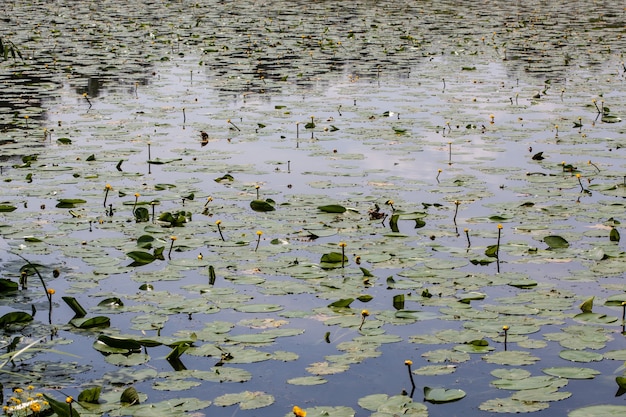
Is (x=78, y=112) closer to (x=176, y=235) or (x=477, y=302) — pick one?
(x=176, y=235)

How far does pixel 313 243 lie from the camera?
5859mm

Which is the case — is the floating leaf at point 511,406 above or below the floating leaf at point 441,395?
below

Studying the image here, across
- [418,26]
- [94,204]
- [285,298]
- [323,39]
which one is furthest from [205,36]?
[285,298]

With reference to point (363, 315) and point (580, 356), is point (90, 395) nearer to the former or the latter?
point (363, 315)

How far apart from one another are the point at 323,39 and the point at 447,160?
31.5 feet

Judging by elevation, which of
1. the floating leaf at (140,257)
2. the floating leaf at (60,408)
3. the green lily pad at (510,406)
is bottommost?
the green lily pad at (510,406)

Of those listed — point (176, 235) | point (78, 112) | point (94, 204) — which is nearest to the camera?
point (176, 235)

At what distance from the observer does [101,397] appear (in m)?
3.87

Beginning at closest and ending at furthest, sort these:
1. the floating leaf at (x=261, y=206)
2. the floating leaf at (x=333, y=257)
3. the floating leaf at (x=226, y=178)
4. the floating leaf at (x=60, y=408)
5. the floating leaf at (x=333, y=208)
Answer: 1. the floating leaf at (x=60, y=408)
2. the floating leaf at (x=333, y=257)
3. the floating leaf at (x=333, y=208)
4. the floating leaf at (x=261, y=206)
5. the floating leaf at (x=226, y=178)

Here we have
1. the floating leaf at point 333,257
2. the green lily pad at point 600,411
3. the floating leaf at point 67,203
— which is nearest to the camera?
the green lily pad at point 600,411

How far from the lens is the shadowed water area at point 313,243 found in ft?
13.3

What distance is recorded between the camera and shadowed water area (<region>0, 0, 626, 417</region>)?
406 centimetres

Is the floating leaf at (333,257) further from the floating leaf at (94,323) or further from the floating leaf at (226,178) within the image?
the floating leaf at (226,178)

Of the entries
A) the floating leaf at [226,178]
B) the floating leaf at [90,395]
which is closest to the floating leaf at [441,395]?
the floating leaf at [90,395]
